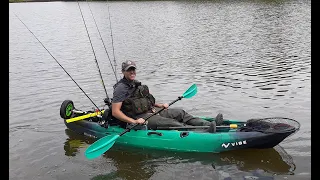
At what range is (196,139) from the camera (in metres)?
6.46

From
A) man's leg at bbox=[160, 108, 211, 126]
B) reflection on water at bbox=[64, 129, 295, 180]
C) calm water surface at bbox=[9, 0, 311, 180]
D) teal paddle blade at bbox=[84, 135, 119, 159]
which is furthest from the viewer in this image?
man's leg at bbox=[160, 108, 211, 126]

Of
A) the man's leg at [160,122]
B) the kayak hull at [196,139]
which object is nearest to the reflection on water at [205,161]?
the kayak hull at [196,139]

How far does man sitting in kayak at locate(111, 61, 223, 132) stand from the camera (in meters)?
6.65

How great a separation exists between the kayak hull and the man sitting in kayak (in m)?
0.23

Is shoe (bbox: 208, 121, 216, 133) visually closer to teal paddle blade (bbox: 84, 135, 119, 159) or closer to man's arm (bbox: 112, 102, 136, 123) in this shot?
man's arm (bbox: 112, 102, 136, 123)

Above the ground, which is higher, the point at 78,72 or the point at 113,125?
the point at 78,72

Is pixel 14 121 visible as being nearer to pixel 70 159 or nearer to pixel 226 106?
pixel 70 159

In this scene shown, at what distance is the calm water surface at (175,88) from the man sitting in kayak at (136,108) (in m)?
0.66

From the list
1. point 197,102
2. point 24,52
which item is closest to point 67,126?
point 197,102

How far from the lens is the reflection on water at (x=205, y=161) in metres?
5.98

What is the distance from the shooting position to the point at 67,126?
828 centimetres

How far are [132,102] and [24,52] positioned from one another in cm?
1463

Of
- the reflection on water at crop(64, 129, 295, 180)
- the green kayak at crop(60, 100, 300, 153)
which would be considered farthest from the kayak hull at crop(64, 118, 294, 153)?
the reflection on water at crop(64, 129, 295, 180)

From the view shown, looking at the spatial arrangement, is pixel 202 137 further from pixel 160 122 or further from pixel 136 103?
pixel 136 103
